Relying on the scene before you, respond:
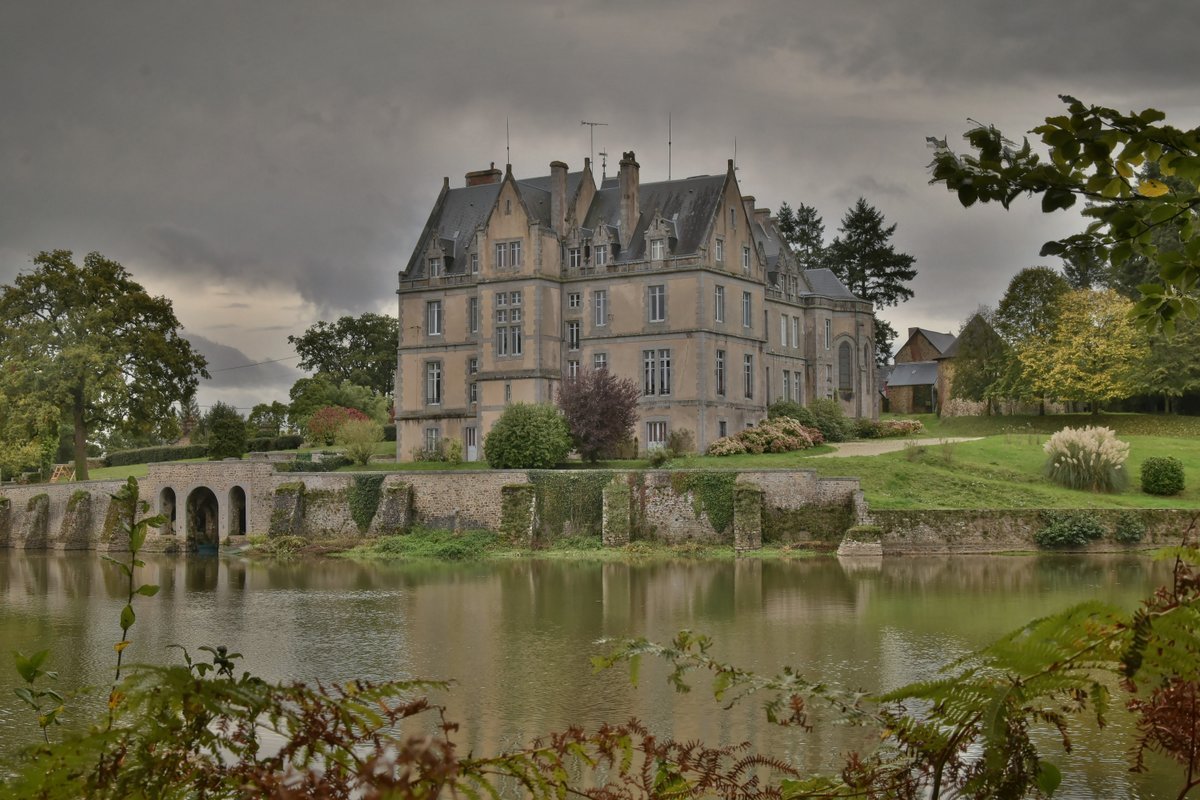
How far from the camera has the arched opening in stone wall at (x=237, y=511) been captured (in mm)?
42562

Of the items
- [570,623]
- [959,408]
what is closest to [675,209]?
[959,408]

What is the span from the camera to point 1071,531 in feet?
113

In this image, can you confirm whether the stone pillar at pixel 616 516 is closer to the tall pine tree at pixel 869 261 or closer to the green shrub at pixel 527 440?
the green shrub at pixel 527 440

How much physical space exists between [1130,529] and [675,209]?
21.0 meters

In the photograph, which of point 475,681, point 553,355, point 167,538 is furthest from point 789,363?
point 475,681

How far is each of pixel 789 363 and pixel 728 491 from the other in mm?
17519

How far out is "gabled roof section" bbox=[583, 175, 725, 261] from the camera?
47594mm

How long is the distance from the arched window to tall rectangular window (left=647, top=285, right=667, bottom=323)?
1180 cm

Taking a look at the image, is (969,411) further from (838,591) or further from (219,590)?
(219,590)

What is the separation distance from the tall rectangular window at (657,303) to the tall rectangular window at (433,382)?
9.22m

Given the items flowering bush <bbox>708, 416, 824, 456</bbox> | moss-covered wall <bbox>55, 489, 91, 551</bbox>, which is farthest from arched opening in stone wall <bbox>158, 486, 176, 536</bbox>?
flowering bush <bbox>708, 416, 824, 456</bbox>

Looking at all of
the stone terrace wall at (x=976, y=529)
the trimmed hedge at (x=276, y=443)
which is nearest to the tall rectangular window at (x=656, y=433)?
the stone terrace wall at (x=976, y=529)

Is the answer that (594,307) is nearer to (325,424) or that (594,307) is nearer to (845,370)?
(845,370)

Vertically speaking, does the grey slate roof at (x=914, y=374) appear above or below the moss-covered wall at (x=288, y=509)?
above
